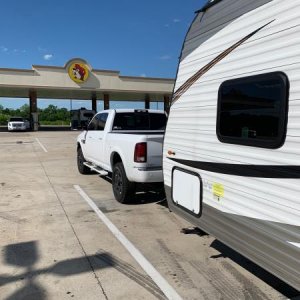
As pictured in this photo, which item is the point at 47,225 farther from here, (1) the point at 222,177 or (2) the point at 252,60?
(2) the point at 252,60

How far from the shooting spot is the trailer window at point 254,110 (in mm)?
3484

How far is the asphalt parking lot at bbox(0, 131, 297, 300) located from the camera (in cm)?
439

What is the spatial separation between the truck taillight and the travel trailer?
1833 mm

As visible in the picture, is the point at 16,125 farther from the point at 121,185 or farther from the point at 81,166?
the point at 121,185

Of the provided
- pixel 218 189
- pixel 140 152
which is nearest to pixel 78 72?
pixel 140 152

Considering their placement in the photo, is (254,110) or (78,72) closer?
(254,110)

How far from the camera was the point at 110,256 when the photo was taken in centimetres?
537

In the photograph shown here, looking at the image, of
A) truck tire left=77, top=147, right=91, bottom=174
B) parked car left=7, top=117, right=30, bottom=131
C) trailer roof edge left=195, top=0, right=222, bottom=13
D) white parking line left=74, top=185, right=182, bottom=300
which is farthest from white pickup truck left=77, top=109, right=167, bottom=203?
parked car left=7, top=117, right=30, bottom=131

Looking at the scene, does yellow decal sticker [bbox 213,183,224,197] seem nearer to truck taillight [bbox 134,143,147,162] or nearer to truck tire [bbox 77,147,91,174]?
truck taillight [bbox 134,143,147,162]

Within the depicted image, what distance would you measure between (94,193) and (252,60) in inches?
245

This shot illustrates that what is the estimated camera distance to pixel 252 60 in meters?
3.88

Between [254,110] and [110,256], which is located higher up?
[254,110]

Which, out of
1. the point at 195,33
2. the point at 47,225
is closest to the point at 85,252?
the point at 47,225

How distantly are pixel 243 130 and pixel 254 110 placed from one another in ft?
0.81
